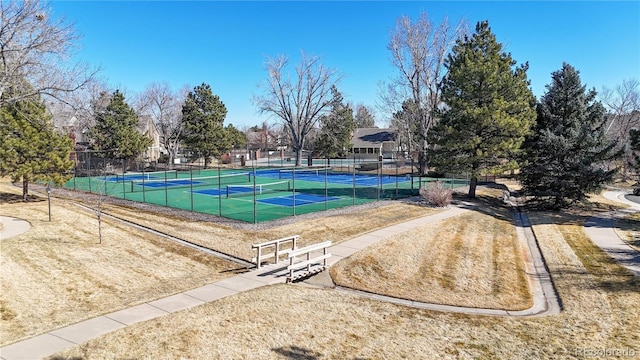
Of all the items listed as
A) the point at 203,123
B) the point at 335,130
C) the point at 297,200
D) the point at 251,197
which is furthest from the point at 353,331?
the point at 335,130

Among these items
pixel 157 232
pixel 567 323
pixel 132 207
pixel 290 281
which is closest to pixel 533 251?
pixel 567 323

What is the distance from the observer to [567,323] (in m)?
8.41

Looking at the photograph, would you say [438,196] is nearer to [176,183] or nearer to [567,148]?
[567,148]

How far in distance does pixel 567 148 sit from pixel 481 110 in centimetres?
533

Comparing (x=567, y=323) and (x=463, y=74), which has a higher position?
(x=463, y=74)

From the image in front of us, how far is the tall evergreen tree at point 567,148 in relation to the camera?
23172 millimetres

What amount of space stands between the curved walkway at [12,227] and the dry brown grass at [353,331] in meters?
9.32

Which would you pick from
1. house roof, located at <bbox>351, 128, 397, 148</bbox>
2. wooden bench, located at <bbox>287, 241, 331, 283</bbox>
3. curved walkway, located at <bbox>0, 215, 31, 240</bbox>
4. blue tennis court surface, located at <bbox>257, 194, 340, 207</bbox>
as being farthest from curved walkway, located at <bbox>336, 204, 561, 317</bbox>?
house roof, located at <bbox>351, 128, 397, 148</bbox>

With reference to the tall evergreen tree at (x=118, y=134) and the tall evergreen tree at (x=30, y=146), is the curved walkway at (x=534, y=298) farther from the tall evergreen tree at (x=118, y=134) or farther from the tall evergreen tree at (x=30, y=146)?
the tall evergreen tree at (x=118, y=134)

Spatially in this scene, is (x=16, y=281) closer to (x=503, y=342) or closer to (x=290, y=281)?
(x=290, y=281)

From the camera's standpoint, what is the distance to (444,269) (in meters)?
12.3

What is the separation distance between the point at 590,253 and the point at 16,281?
17.4m

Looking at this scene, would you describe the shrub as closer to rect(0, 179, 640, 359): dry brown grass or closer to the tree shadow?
rect(0, 179, 640, 359): dry brown grass

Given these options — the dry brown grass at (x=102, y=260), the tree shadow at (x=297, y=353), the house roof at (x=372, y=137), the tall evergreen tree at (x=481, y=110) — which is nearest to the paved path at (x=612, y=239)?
the tall evergreen tree at (x=481, y=110)
